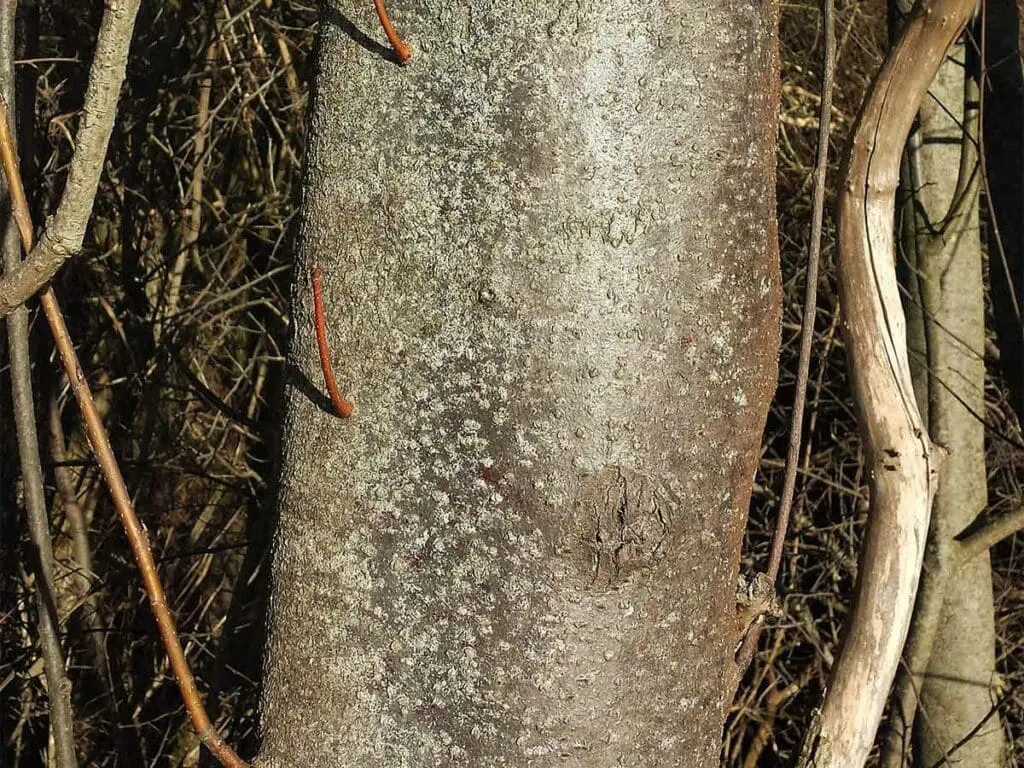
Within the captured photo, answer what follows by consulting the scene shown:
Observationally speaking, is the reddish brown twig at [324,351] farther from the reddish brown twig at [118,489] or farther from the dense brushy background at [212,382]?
the dense brushy background at [212,382]

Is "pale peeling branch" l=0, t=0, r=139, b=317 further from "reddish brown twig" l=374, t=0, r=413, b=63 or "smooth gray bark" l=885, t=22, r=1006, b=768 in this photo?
"smooth gray bark" l=885, t=22, r=1006, b=768

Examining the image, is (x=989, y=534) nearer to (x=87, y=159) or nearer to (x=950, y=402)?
(x=950, y=402)

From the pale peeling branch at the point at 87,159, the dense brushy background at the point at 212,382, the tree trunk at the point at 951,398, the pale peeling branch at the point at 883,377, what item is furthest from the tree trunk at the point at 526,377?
the dense brushy background at the point at 212,382

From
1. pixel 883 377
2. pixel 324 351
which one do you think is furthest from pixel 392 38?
pixel 883 377

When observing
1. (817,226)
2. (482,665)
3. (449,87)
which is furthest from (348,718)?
(817,226)

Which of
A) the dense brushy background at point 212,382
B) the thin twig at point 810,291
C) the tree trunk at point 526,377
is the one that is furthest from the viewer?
the dense brushy background at point 212,382
